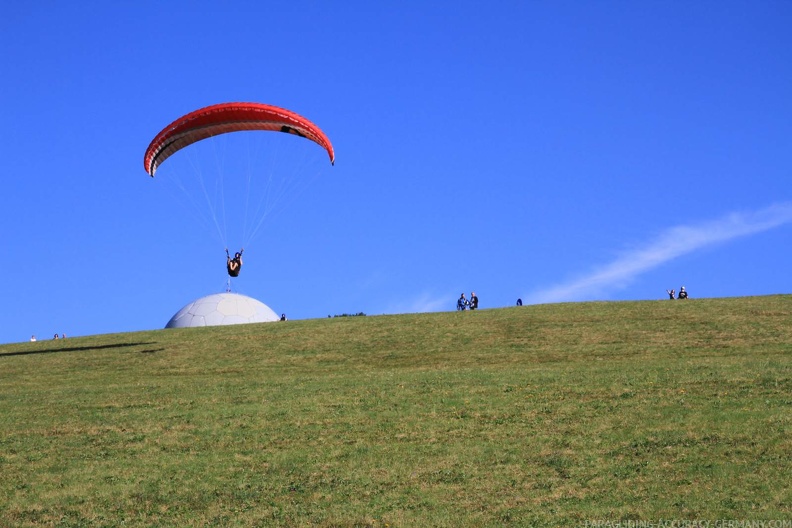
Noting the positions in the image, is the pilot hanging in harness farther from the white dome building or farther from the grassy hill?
the white dome building

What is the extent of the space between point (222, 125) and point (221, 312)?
27.7 meters

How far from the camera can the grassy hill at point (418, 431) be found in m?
18.2

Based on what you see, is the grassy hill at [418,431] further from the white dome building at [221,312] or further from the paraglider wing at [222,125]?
the white dome building at [221,312]

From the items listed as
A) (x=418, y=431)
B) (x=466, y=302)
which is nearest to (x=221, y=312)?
(x=466, y=302)

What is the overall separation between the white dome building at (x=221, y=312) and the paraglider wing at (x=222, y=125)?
24.3 metres

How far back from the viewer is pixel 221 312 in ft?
208

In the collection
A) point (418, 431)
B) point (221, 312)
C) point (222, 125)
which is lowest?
point (418, 431)

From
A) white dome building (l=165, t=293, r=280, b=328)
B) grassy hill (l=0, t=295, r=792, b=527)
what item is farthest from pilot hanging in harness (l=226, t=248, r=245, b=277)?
white dome building (l=165, t=293, r=280, b=328)

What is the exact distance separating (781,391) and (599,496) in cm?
950

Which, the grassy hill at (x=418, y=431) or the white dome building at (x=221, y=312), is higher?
the white dome building at (x=221, y=312)

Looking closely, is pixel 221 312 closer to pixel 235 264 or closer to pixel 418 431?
pixel 235 264

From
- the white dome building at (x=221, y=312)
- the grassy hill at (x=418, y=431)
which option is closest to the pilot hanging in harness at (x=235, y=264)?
the grassy hill at (x=418, y=431)

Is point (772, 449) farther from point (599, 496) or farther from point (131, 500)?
point (131, 500)

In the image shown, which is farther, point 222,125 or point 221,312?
point 221,312
